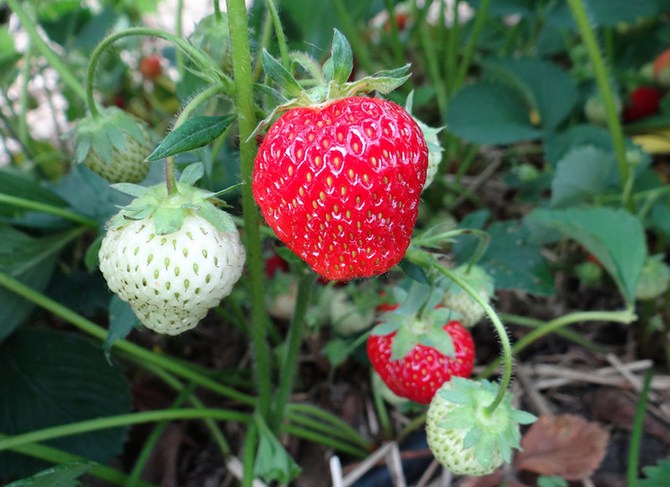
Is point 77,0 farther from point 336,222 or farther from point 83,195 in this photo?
point 336,222

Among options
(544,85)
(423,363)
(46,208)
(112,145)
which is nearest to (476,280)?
(423,363)

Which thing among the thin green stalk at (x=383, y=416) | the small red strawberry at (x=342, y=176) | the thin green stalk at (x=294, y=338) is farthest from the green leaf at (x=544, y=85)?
the small red strawberry at (x=342, y=176)

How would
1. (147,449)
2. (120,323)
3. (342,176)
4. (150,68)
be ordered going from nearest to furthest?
1. (342,176)
2. (120,323)
3. (147,449)
4. (150,68)

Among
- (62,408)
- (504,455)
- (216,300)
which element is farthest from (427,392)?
(62,408)

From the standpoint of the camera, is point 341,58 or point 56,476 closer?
point 341,58

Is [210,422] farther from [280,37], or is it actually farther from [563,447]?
[280,37]

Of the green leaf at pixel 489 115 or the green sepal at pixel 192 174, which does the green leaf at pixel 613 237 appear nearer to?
the green leaf at pixel 489 115
